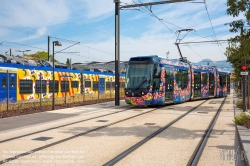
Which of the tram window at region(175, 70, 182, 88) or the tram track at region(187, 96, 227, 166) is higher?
the tram window at region(175, 70, 182, 88)

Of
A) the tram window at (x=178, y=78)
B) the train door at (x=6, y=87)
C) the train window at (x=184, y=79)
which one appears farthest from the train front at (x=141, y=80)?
the train door at (x=6, y=87)

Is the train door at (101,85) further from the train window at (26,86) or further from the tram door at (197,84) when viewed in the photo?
the train window at (26,86)

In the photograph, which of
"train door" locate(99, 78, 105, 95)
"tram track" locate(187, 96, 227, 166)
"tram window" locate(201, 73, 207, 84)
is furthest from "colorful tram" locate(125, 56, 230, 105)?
"train door" locate(99, 78, 105, 95)

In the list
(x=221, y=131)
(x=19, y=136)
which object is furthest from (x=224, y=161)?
(x=19, y=136)

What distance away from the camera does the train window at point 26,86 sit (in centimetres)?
1957

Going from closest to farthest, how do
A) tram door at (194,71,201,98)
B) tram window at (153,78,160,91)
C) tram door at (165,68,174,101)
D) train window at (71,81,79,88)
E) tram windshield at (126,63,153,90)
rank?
tram windshield at (126,63,153,90) < tram window at (153,78,160,91) < tram door at (165,68,174,101) < tram door at (194,71,201,98) < train window at (71,81,79,88)

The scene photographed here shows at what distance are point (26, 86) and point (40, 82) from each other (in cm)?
135

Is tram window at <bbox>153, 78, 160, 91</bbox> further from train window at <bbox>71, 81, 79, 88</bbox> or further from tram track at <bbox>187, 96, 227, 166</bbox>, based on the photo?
train window at <bbox>71, 81, 79, 88</bbox>

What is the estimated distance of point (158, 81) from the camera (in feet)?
56.5

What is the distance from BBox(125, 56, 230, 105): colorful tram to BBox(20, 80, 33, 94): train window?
7.58 metres

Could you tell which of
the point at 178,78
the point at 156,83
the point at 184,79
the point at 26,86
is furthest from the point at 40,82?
the point at 184,79

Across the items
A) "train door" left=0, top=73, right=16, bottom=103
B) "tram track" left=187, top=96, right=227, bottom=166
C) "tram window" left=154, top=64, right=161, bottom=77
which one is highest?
"tram window" left=154, top=64, right=161, bottom=77

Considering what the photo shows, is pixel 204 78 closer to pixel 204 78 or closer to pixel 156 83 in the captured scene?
pixel 204 78

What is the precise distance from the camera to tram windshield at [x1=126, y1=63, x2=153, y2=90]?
16.8 m
